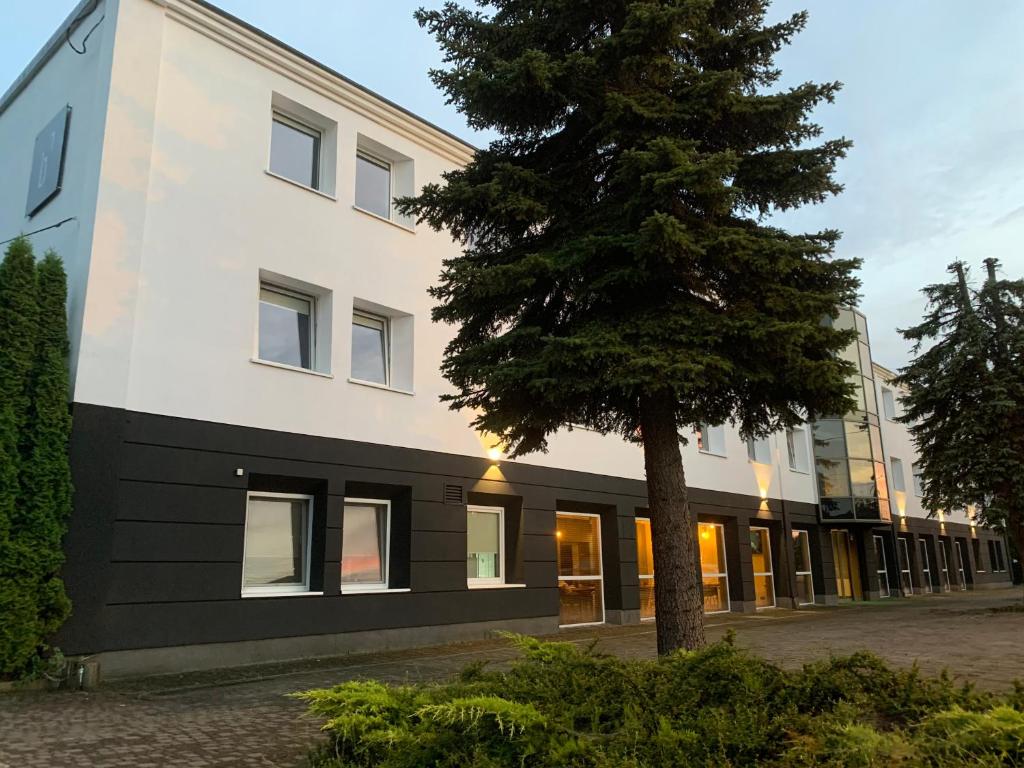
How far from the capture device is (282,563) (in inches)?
437

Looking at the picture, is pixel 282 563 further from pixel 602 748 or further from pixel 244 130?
pixel 602 748

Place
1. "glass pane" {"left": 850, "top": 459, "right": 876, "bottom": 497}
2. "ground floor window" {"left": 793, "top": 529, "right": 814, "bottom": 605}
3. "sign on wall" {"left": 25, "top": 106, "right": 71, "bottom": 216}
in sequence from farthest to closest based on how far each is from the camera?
1. "glass pane" {"left": 850, "top": 459, "right": 876, "bottom": 497}
2. "ground floor window" {"left": 793, "top": 529, "right": 814, "bottom": 605}
3. "sign on wall" {"left": 25, "top": 106, "right": 71, "bottom": 216}

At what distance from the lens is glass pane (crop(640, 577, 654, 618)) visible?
17.4m

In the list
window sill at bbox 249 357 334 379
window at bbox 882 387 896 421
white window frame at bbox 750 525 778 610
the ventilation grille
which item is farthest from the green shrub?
window at bbox 882 387 896 421

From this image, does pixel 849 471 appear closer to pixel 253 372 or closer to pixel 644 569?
pixel 644 569

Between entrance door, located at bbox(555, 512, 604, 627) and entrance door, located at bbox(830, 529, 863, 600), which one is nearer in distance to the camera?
entrance door, located at bbox(555, 512, 604, 627)

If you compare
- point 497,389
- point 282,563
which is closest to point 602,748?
point 497,389

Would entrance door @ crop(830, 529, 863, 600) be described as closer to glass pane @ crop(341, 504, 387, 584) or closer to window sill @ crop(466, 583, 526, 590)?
window sill @ crop(466, 583, 526, 590)

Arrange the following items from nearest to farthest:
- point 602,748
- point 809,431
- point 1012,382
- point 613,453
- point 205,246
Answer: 1. point 602,748
2. point 205,246
3. point 613,453
4. point 1012,382
5. point 809,431

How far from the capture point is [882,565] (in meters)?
30.1

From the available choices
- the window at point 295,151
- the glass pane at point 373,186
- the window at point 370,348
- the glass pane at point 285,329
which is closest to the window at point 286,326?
the glass pane at point 285,329

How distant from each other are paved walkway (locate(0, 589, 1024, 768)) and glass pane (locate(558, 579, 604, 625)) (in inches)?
28.6

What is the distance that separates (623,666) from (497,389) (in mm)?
2905

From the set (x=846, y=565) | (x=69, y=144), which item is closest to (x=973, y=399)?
(x=846, y=565)
